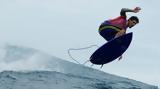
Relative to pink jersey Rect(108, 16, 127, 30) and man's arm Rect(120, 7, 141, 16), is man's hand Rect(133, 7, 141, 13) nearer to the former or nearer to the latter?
man's arm Rect(120, 7, 141, 16)

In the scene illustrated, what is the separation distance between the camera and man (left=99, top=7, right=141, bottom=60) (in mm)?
54062

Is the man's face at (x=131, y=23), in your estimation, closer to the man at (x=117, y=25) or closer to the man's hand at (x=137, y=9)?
the man at (x=117, y=25)

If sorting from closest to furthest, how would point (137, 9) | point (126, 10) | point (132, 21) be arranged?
point (137, 9) < point (126, 10) < point (132, 21)

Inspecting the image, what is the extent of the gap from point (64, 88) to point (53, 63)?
76.3 feet

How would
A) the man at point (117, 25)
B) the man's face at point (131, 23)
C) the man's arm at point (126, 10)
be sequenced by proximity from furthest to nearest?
the man at point (117, 25)
the man's face at point (131, 23)
the man's arm at point (126, 10)

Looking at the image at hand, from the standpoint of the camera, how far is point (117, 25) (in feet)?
178

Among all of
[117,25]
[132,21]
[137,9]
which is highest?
[137,9]

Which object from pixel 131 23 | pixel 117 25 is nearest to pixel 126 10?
pixel 131 23

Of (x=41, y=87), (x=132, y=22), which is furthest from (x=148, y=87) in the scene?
(x=132, y=22)

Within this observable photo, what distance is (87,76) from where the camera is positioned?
105 metres

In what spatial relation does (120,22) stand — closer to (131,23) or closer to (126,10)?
(131,23)

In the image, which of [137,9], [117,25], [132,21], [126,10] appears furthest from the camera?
[117,25]

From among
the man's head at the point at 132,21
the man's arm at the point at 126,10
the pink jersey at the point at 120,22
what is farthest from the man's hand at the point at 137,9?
the pink jersey at the point at 120,22

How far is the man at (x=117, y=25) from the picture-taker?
5406 cm
